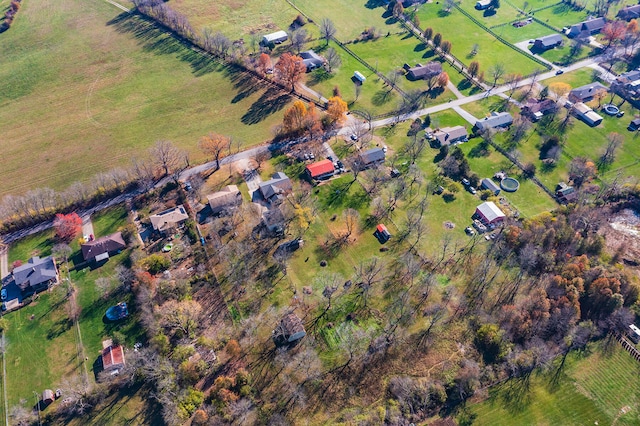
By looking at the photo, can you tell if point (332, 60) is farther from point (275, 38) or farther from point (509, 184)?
point (509, 184)

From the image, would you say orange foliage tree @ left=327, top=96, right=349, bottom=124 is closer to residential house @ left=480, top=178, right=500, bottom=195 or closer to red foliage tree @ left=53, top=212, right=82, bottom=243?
residential house @ left=480, top=178, right=500, bottom=195

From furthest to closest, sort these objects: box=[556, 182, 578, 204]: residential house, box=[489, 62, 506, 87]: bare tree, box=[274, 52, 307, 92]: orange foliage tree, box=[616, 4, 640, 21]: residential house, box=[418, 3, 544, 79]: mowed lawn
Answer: box=[616, 4, 640, 21]: residential house → box=[418, 3, 544, 79]: mowed lawn → box=[489, 62, 506, 87]: bare tree → box=[274, 52, 307, 92]: orange foliage tree → box=[556, 182, 578, 204]: residential house

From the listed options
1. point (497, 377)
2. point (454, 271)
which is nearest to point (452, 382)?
point (497, 377)

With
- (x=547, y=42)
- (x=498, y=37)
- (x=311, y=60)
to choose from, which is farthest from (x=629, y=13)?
(x=311, y=60)

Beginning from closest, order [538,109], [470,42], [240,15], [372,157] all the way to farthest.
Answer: [372,157]
[538,109]
[470,42]
[240,15]

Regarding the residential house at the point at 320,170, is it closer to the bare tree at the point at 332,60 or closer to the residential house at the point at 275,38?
the bare tree at the point at 332,60

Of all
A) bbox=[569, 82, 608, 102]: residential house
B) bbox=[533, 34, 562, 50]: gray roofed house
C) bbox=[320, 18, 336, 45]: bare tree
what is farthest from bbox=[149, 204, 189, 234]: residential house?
bbox=[533, 34, 562, 50]: gray roofed house
